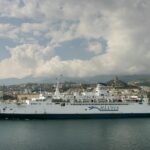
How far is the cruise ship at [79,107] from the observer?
77.3 m

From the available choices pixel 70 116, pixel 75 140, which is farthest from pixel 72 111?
pixel 75 140

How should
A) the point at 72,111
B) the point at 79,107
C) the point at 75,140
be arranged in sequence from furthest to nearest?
the point at 79,107 → the point at 72,111 → the point at 75,140

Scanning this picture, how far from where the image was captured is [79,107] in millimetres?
79875

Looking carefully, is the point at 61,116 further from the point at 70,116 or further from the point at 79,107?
the point at 79,107

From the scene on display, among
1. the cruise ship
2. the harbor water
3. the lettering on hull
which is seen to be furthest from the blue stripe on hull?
the harbor water

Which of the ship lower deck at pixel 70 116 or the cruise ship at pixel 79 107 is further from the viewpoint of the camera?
the cruise ship at pixel 79 107

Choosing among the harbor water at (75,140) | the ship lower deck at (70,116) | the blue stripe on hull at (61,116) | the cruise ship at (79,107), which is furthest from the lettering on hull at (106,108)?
the harbor water at (75,140)

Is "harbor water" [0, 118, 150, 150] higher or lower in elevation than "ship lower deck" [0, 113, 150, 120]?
lower

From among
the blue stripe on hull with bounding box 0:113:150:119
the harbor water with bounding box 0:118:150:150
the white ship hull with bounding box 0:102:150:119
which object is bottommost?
the harbor water with bounding box 0:118:150:150

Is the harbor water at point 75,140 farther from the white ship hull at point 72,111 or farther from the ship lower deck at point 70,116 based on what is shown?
the white ship hull at point 72,111

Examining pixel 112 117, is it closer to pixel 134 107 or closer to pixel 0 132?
pixel 134 107

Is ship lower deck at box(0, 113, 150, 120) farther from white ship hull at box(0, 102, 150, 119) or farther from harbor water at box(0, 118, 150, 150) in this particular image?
harbor water at box(0, 118, 150, 150)

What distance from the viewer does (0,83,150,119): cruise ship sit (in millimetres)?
77312

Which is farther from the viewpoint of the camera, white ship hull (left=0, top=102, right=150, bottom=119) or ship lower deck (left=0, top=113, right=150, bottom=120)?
white ship hull (left=0, top=102, right=150, bottom=119)
